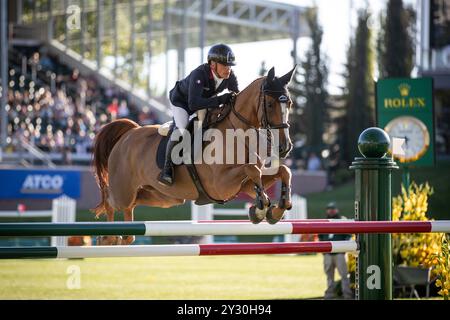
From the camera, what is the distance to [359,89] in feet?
97.1

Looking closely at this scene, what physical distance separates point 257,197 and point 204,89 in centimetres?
123

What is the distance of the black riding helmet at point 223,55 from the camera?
661cm

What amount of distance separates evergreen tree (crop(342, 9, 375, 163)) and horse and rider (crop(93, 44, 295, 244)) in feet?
70.8

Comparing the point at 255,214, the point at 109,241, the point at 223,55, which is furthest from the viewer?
the point at 109,241

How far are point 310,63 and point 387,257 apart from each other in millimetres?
26436

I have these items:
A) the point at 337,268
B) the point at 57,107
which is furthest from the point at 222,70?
the point at 57,107

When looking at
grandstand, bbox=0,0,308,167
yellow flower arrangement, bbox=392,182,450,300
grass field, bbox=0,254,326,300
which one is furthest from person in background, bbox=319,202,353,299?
grandstand, bbox=0,0,308,167

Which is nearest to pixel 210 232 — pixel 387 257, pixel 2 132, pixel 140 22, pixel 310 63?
pixel 387 257

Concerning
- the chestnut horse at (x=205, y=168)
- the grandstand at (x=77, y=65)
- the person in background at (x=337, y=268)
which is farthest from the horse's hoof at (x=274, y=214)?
the grandstand at (x=77, y=65)

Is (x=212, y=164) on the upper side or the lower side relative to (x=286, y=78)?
lower

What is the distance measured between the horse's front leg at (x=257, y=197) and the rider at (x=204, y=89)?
2.49 feet

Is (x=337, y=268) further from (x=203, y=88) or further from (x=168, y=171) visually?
(x=203, y=88)

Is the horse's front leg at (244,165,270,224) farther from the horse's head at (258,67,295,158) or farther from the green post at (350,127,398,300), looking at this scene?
the green post at (350,127,398,300)
